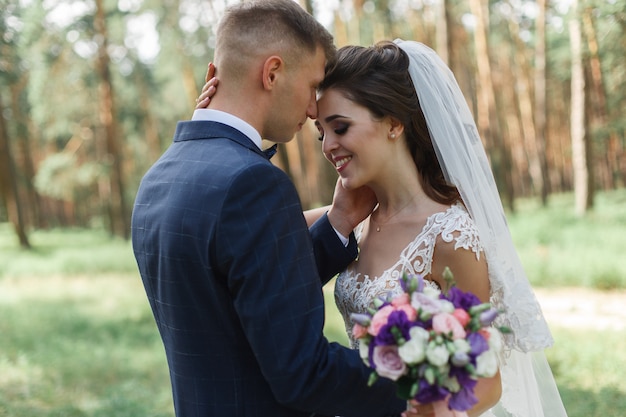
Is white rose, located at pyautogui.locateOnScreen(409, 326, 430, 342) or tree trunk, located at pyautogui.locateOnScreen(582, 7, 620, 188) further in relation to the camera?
tree trunk, located at pyautogui.locateOnScreen(582, 7, 620, 188)

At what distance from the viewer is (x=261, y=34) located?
7.24ft

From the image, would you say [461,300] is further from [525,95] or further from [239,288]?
[525,95]

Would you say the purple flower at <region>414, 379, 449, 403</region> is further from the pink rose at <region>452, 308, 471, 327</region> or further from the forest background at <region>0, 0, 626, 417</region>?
the forest background at <region>0, 0, 626, 417</region>

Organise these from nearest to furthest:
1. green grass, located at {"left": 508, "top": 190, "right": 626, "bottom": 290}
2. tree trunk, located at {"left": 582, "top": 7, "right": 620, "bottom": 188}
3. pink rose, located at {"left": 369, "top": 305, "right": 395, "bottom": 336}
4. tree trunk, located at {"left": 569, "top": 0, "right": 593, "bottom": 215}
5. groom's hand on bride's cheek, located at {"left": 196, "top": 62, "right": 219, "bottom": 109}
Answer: pink rose, located at {"left": 369, "top": 305, "right": 395, "bottom": 336}
groom's hand on bride's cheek, located at {"left": 196, "top": 62, "right": 219, "bottom": 109}
green grass, located at {"left": 508, "top": 190, "right": 626, "bottom": 290}
tree trunk, located at {"left": 582, "top": 7, "right": 620, "bottom": 188}
tree trunk, located at {"left": 569, "top": 0, "right": 593, "bottom": 215}

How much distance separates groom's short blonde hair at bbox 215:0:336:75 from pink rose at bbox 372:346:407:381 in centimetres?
107

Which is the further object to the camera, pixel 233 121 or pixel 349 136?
pixel 349 136

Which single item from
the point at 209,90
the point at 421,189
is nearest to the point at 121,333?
the point at 421,189

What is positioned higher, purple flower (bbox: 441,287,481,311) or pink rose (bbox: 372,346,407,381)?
purple flower (bbox: 441,287,481,311)

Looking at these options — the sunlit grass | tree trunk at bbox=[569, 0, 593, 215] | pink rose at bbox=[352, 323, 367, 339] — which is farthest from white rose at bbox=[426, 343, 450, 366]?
tree trunk at bbox=[569, 0, 593, 215]

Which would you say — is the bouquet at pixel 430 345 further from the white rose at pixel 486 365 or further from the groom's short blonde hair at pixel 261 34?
the groom's short blonde hair at pixel 261 34

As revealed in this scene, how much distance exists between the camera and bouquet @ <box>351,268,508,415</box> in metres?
1.75

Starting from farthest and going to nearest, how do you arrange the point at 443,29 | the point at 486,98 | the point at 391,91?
the point at 486,98 → the point at 443,29 → the point at 391,91

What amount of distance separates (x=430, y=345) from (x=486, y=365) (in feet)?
0.55

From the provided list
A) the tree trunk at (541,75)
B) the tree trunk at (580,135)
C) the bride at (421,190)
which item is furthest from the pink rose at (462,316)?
the tree trunk at (541,75)
